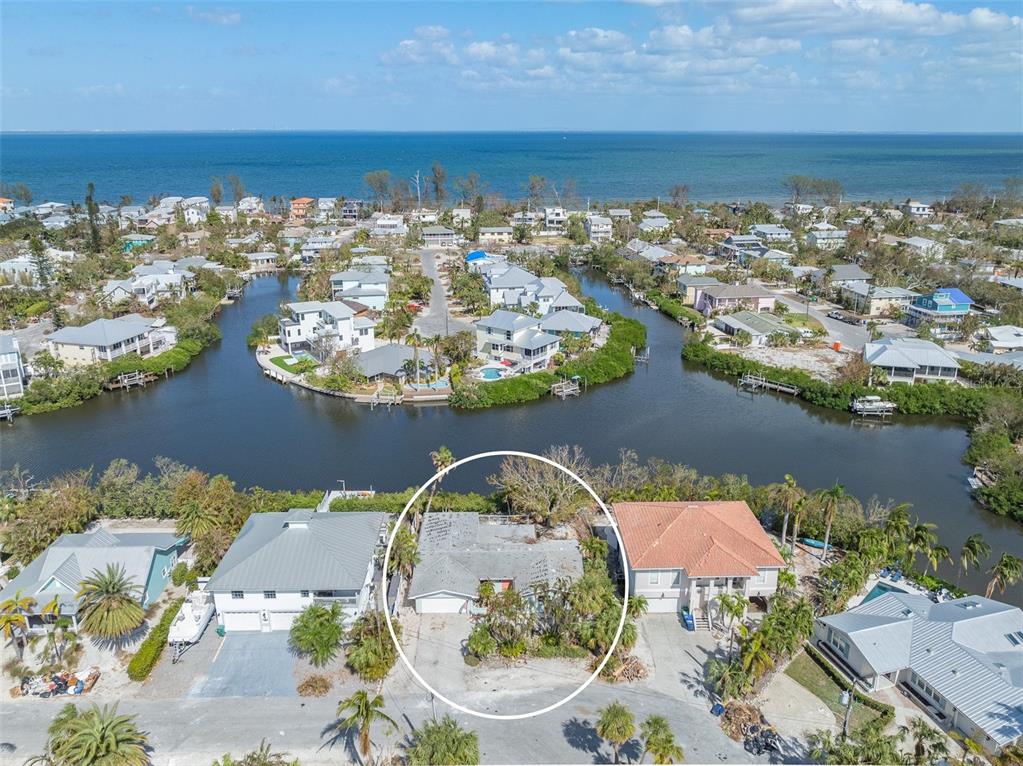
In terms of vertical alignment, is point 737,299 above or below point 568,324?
above

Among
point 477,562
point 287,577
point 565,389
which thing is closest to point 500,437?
point 565,389

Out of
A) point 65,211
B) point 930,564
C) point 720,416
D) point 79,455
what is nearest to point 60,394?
point 79,455

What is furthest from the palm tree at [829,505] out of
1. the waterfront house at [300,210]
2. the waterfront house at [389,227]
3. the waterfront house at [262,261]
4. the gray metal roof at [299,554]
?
the waterfront house at [300,210]

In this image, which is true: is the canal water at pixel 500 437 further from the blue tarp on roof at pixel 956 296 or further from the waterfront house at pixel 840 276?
the waterfront house at pixel 840 276

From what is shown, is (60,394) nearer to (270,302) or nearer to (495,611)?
(270,302)

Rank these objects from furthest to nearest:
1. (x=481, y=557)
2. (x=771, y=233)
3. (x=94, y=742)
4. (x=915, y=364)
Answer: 1. (x=771, y=233)
2. (x=915, y=364)
3. (x=481, y=557)
4. (x=94, y=742)

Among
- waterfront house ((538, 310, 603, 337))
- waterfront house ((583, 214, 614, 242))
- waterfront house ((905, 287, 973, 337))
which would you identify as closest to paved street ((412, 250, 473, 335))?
waterfront house ((538, 310, 603, 337))

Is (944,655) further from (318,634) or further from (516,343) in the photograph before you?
(516,343)

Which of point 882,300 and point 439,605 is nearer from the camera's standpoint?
point 439,605
